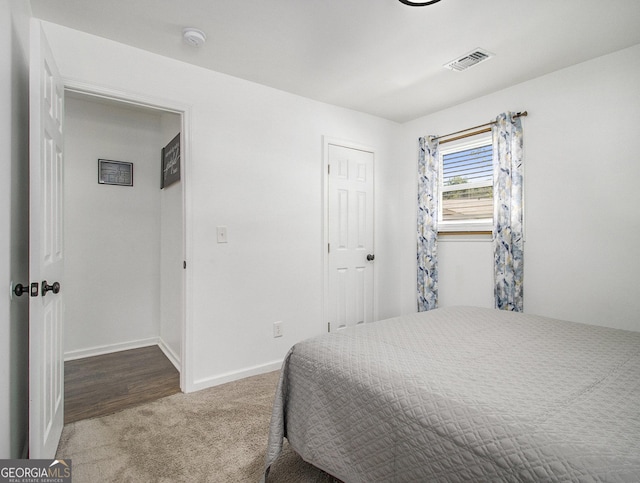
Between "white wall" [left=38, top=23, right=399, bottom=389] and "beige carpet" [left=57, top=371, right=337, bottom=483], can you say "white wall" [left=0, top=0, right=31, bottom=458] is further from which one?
"white wall" [left=38, top=23, right=399, bottom=389]

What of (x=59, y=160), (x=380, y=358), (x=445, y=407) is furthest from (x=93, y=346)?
(x=445, y=407)

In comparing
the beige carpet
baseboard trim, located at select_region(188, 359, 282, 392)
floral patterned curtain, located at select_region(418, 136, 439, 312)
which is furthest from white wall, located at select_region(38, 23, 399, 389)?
floral patterned curtain, located at select_region(418, 136, 439, 312)

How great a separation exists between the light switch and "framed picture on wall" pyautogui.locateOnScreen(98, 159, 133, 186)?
1.62 metres

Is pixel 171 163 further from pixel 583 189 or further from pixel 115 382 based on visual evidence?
pixel 583 189

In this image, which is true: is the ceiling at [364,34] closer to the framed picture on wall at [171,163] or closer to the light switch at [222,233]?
the framed picture on wall at [171,163]

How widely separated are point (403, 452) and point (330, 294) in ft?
7.52

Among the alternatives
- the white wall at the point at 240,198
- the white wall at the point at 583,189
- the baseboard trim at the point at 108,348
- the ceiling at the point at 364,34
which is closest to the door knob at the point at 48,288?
the white wall at the point at 240,198

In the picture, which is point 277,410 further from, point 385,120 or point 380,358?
point 385,120

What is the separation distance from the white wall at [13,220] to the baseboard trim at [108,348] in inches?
73.3

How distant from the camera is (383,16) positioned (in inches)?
78.5

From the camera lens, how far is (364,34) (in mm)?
2182

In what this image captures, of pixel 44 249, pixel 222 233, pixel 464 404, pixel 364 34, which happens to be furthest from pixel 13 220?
pixel 364 34

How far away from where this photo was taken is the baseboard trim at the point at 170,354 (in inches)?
122

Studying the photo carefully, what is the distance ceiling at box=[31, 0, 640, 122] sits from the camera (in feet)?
6.31
